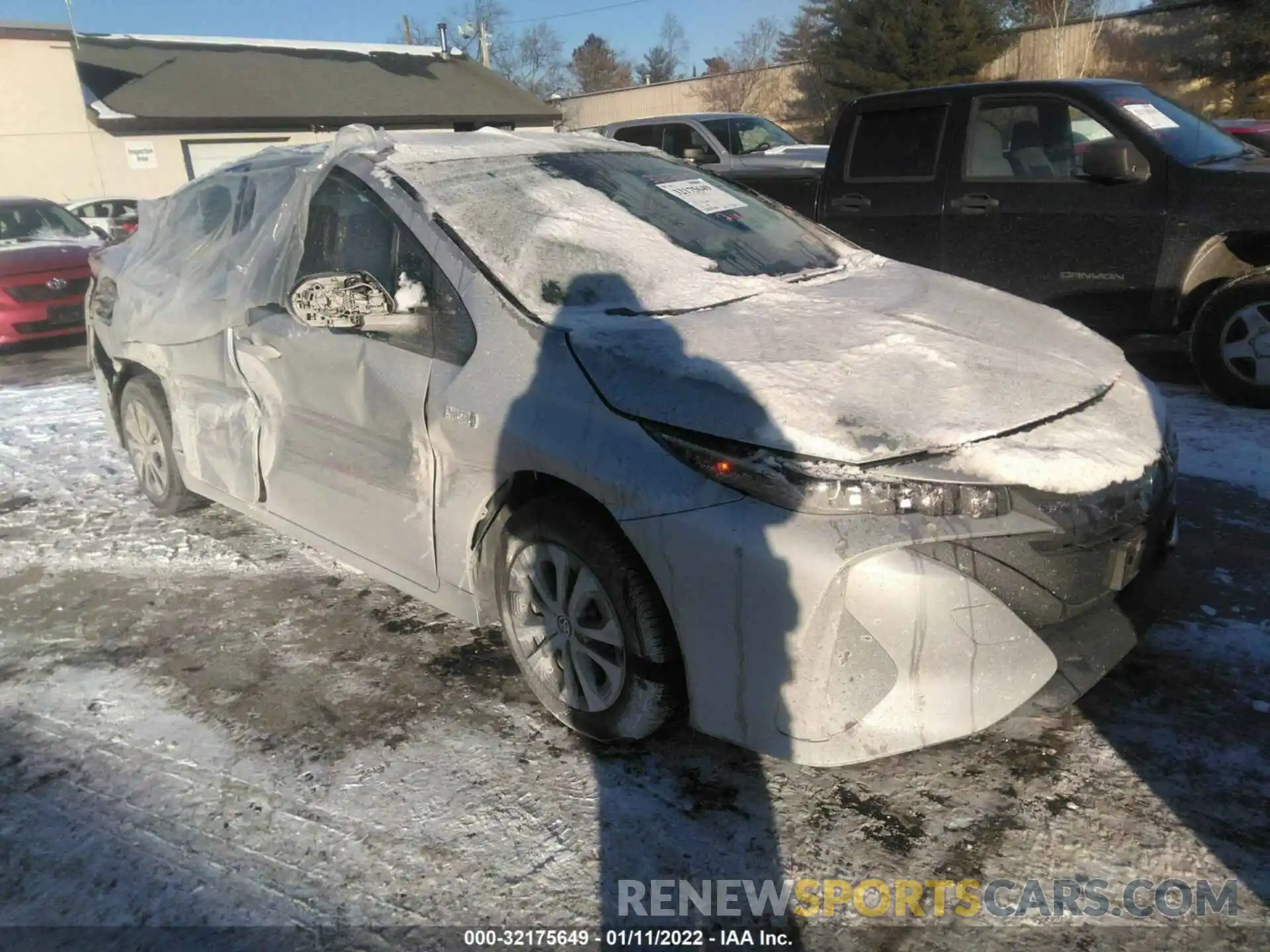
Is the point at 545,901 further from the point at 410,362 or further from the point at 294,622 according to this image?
the point at 294,622

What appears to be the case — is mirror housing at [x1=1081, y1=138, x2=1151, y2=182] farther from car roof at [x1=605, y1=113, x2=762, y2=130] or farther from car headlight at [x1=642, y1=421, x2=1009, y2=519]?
car roof at [x1=605, y1=113, x2=762, y2=130]

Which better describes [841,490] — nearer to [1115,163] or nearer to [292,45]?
[1115,163]

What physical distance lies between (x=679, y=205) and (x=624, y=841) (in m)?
2.32

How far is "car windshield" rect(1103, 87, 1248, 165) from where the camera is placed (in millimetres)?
5574

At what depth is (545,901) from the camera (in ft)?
7.57

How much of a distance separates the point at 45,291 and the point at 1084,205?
9755 millimetres

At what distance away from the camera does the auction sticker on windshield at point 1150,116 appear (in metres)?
5.68

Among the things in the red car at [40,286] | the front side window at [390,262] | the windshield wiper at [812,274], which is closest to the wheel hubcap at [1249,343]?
the windshield wiper at [812,274]

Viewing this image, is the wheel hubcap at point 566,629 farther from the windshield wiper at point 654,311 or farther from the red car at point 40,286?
the red car at point 40,286

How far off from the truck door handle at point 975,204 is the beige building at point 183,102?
10.5m

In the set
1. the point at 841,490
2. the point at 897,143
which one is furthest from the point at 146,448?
the point at 897,143

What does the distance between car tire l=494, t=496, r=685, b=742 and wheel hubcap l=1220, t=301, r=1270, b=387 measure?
4383mm

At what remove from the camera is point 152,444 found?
4.81 meters

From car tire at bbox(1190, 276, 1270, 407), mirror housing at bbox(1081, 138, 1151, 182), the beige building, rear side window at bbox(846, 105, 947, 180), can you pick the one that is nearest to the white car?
the beige building
